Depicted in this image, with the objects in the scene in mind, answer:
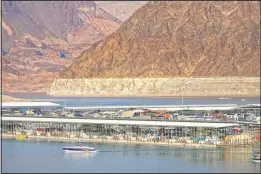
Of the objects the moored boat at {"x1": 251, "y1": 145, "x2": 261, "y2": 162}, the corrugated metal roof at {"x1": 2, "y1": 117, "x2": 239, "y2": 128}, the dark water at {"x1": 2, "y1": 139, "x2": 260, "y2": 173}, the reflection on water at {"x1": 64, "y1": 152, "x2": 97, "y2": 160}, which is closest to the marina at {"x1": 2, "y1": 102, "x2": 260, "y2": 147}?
the corrugated metal roof at {"x1": 2, "y1": 117, "x2": 239, "y2": 128}

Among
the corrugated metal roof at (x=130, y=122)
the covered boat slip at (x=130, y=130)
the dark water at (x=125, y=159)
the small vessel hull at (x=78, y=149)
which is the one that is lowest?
the dark water at (x=125, y=159)

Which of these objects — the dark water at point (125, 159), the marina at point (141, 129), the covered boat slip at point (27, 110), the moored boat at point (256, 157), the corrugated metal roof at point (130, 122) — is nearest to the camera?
the dark water at point (125, 159)

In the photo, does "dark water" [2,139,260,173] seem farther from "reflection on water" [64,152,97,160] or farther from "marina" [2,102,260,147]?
"marina" [2,102,260,147]

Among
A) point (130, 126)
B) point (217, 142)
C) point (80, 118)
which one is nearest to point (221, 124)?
point (217, 142)

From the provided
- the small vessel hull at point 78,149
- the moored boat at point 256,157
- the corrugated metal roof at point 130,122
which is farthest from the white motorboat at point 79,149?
the moored boat at point 256,157

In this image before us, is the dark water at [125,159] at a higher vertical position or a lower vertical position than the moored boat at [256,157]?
lower

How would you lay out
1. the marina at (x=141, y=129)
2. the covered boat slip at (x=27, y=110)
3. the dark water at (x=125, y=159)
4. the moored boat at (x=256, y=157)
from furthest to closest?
the covered boat slip at (x=27, y=110)
the marina at (x=141, y=129)
the moored boat at (x=256, y=157)
the dark water at (x=125, y=159)

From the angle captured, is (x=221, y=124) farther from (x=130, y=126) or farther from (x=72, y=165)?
(x=72, y=165)

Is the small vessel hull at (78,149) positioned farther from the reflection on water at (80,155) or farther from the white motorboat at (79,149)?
the reflection on water at (80,155)
